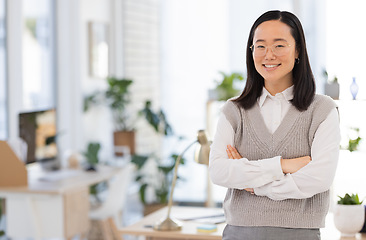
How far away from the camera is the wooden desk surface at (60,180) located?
4316 mm

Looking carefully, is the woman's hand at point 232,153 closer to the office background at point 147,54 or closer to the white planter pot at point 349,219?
the white planter pot at point 349,219

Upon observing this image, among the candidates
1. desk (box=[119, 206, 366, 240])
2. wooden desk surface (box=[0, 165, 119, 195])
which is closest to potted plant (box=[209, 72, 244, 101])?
wooden desk surface (box=[0, 165, 119, 195])

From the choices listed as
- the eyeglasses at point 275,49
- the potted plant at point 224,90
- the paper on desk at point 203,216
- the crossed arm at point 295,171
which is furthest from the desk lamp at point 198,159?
the potted plant at point 224,90

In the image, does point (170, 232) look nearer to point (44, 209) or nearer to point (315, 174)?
point (315, 174)

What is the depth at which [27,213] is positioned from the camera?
14.5ft

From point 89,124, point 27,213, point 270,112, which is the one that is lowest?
point 27,213

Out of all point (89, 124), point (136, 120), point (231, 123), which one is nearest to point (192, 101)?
point (136, 120)

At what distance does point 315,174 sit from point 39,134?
3010 mm

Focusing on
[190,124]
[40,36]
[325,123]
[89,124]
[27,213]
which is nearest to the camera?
[325,123]

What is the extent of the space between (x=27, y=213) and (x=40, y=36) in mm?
2029

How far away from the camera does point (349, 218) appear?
2.88 meters

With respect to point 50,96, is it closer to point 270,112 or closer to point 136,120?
point 136,120

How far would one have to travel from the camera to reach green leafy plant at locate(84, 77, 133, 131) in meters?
6.20

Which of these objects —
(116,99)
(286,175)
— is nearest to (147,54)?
(116,99)
